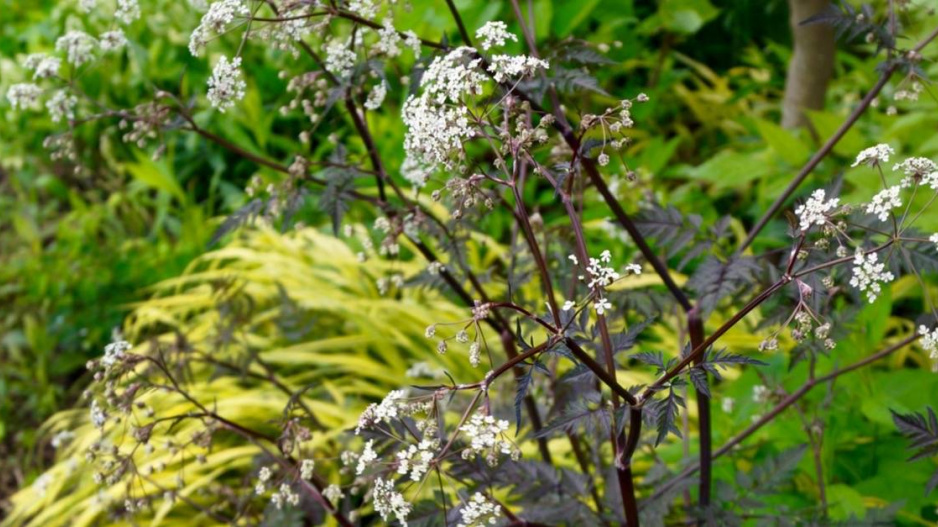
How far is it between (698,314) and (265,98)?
3078mm

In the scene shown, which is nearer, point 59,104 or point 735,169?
point 59,104

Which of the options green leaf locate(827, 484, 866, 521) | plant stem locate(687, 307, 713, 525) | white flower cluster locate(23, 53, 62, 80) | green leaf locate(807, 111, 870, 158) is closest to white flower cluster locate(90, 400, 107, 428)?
white flower cluster locate(23, 53, 62, 80)

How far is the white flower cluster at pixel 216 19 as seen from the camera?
117 centimetres

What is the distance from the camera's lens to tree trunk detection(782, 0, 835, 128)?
2736 mm

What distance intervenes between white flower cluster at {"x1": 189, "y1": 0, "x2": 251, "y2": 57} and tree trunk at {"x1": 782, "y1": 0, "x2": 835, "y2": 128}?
1.98m

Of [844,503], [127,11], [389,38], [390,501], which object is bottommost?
[390,501]

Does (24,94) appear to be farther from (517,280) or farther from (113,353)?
(517,280)


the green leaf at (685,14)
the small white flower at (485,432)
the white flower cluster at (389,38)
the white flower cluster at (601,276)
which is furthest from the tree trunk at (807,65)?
the small white flower at (485,432)

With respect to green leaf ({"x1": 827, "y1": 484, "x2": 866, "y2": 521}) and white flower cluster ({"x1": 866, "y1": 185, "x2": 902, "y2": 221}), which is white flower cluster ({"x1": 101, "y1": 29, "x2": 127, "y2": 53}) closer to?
white flower cluster ({"x1": 866, "y1": 185, "x2": 902, "y2": 221})

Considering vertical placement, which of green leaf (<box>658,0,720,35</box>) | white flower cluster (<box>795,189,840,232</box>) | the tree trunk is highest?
green leaf (<box>658,0,720,35</box>)

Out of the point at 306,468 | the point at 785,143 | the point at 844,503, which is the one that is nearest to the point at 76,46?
the point at 306,468

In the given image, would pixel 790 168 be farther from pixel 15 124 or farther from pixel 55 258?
pixel 15 124

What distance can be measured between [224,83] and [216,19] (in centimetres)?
8

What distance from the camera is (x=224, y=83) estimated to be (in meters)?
1.21
